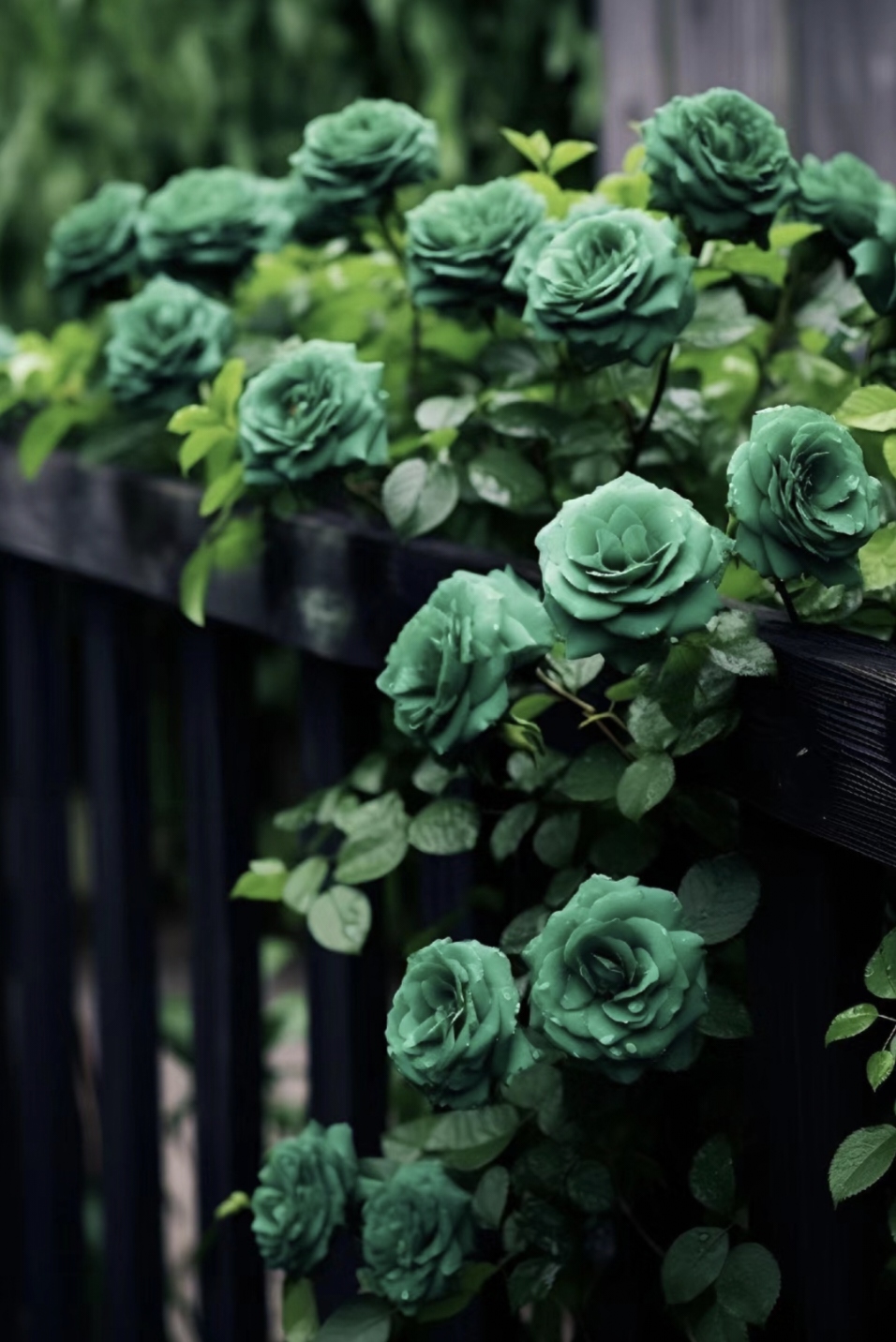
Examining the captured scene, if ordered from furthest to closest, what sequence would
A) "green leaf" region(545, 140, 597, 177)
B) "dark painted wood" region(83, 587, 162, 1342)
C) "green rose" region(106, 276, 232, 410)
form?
"dark painted wood" region(83, 587, 162, 1342) < "green rose" region(106, 276, 232, 410) < "green leaf" region(545, 140, 597, 177)

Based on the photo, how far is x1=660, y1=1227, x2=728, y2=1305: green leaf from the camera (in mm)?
1077

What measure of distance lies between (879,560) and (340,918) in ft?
1.60

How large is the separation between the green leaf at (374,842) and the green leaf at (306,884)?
0.15ft

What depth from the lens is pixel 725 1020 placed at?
1.09 m

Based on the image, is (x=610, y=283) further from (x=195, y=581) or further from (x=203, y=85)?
(x=203, y=85)

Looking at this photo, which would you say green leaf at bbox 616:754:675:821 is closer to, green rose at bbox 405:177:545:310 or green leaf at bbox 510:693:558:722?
green leaf at bbox 510:693:558:722

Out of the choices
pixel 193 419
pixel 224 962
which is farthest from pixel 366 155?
pixel 224 962

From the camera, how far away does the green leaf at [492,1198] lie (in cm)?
118

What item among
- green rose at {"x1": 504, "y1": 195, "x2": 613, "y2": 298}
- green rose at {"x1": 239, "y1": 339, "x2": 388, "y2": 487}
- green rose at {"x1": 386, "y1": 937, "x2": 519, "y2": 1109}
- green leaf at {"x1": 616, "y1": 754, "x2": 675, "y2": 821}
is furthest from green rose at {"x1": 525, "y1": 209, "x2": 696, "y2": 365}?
green rose at {"x1": 386, "y1": 937, "x2": 519, "y2": 1109}

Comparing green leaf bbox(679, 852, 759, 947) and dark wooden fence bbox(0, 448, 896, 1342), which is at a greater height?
green leaf bbox(679, 852, 759, 947)

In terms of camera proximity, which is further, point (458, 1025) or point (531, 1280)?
point (531, 1280)

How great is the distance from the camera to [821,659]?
986 millimetres

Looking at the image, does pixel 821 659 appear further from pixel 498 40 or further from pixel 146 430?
pixel 498 40

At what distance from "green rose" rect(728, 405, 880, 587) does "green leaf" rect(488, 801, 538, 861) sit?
0.31 meters
